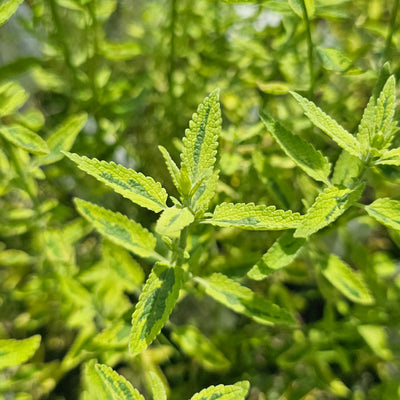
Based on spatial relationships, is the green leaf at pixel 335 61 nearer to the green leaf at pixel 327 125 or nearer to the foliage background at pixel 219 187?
the foliage background at pixel 219 187

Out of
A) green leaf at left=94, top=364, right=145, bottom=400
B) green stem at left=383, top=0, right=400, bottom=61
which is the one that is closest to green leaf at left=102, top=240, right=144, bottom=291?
green leaf at left=94, top=364, right=145, bottom=400

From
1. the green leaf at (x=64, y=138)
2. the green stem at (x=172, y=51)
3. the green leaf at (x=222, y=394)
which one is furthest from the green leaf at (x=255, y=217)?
the green stem at (x=172, y=51)

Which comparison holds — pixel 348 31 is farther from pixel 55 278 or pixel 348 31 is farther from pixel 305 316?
pixel 55 278

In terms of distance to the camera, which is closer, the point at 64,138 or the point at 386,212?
the point at 386,212

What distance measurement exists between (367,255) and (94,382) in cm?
71

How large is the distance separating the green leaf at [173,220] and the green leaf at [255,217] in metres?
0.05

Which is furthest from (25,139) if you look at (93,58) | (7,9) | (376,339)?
(376,339)

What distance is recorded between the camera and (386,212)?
705 mm

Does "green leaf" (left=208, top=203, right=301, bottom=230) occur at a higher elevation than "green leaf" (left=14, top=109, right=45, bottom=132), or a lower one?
lower

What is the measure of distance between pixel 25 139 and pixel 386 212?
605mm

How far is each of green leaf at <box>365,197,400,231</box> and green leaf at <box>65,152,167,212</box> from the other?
0.97 ft

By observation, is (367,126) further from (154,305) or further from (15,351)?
(15,351)

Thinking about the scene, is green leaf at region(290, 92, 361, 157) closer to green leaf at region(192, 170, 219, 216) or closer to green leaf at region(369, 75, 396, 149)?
green leaf at region(369, 75, 396, 149)

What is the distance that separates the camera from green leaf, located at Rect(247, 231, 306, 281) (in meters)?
0.73
